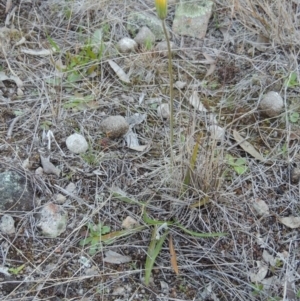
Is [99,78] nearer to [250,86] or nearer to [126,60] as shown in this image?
[126,60]

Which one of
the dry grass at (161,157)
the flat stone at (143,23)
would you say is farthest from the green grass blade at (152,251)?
the flat stone at (143,23)

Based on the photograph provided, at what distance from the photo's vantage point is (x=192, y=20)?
1868mm

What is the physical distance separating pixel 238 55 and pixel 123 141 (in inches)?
22.7

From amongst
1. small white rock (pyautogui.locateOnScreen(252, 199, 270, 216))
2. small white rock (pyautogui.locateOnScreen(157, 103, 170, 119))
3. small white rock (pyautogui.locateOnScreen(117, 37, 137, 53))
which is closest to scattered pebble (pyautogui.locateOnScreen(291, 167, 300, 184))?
small white rock (pyautogui.locateOnScreen(252, 199, 270, 216))

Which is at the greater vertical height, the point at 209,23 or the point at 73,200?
the point at 209,23

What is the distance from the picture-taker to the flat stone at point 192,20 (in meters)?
1.87

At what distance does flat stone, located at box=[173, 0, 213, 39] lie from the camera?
1867 millimetres

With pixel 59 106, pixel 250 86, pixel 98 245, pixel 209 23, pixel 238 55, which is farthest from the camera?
pixel 209 23

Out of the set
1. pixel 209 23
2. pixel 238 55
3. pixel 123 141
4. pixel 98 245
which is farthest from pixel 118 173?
pixel 209 23

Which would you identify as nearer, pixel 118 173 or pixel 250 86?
pixel 118 173

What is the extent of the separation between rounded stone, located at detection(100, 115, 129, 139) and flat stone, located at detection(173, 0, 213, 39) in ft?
1.81

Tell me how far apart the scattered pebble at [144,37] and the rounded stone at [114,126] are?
41cm

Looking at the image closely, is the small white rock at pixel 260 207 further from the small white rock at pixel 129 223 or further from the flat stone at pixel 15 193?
the flat stone at pixel 15 193

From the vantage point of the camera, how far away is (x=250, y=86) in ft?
5.48
